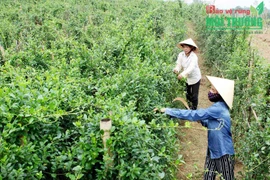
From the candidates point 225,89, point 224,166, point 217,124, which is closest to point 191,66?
point 225,89

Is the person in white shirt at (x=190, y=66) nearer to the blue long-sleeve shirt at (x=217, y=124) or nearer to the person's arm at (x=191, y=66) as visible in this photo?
the person's arm at (x=191, y=66)

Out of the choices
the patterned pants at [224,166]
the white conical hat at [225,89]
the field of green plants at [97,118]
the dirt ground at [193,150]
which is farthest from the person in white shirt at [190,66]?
the patterned pants at [224,166]

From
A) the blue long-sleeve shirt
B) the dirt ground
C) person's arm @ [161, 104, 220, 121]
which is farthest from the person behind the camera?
the dirt ground

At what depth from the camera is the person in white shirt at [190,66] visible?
534 cm

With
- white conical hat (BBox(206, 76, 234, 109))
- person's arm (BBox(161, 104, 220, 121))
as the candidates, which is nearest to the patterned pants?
person's arm (BBox(161, 104, 220, 121))

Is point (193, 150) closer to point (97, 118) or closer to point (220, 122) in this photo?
point (220, 122)

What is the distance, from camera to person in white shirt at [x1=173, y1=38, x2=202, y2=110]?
5336 millimetres

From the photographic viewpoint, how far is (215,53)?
954cm

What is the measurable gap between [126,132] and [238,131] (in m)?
3.10

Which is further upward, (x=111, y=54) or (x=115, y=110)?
(x=111, y=54)

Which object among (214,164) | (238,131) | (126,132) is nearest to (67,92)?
(126,132)

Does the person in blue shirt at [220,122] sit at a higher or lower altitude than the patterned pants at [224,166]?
higher

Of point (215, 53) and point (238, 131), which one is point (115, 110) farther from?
point (215, 53)

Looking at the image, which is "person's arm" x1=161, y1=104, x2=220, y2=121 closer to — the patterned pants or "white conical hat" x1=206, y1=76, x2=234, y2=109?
"white conical hat" x1=206, y1=76, x2=234, y2=109
